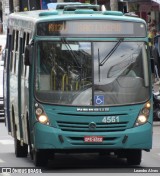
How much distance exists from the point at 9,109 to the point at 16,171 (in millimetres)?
3990

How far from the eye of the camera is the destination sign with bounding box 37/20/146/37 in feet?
61.9

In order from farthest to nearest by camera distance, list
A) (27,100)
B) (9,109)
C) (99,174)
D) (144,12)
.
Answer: (144,12)
(9,109)
(27,100)
(99,174)

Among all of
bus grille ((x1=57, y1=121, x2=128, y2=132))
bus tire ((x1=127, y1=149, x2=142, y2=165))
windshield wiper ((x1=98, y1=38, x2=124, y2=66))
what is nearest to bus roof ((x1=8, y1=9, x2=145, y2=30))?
windshield wiper ((x1=98, y1=38, x2=124, y2=66))

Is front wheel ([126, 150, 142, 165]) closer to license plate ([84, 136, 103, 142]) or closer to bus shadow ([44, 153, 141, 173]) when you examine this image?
bus shadow ([44, 153, 141, 173])

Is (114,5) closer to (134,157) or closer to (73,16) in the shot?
(134,157)

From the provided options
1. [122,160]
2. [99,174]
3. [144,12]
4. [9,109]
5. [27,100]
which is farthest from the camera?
[144,12]

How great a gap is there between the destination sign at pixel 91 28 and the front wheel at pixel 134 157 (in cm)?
207

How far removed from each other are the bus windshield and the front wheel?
1.15 meters

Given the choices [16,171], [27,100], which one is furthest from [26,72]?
[16,171]

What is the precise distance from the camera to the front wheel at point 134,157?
1958cm

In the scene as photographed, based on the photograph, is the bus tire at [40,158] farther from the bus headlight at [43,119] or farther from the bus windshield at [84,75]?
the bus windshield at [84,75]

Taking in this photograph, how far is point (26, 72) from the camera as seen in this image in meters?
19.6

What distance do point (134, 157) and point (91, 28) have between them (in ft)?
8.02

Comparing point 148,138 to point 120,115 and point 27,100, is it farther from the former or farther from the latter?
point 27,100
